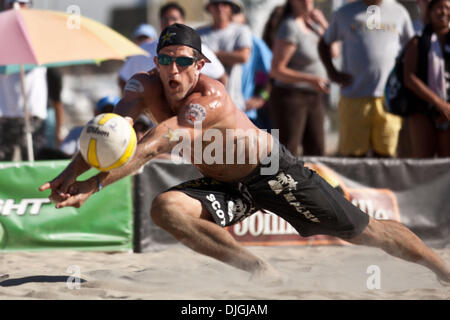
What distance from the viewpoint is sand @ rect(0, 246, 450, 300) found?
4.64 m

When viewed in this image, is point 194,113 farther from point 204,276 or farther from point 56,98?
point 56,98

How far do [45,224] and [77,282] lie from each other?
161cm

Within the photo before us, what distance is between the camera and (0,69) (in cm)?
758

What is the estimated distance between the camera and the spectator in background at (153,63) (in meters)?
6.56

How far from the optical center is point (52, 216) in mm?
6445

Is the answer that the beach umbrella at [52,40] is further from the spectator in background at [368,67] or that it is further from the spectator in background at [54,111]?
the spectator in background at [368,67]

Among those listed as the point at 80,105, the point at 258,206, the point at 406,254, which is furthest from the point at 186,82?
the point at 80,105

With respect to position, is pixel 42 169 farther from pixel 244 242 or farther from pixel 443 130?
pixel 443 130

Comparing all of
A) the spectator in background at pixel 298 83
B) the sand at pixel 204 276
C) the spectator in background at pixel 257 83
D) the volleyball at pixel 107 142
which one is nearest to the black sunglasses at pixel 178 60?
the volleyball at pixel 107 142

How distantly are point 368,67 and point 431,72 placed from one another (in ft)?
1.92

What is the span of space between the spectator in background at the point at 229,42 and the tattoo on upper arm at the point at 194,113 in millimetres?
3099

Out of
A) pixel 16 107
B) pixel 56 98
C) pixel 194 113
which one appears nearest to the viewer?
pixel 194 113

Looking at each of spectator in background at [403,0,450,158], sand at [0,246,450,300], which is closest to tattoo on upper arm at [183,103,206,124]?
sand at [0,246,450,300]

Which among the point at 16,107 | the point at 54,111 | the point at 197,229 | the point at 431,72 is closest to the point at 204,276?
the point at 197,229
